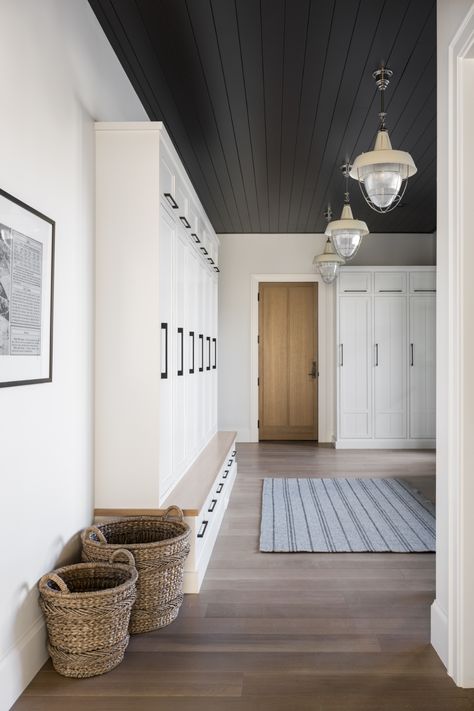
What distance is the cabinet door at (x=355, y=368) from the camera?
7.50 metres

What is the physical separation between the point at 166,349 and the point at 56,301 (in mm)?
913

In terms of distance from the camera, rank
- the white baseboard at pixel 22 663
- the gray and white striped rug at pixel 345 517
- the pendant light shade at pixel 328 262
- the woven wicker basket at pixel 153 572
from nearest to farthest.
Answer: the white baseboard at pixel 22 663
the woven wicker basket at pixel 153 572
the gray and white striped rug at pixel 345 517
the pendant light shade at pixel 328 262

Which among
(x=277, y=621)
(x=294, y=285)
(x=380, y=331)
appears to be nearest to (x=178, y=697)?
(x=277, y=621)

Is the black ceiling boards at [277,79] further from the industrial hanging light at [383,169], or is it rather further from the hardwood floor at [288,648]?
the hardwood floor at [288,648]

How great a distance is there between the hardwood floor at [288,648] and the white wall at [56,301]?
1.35ft

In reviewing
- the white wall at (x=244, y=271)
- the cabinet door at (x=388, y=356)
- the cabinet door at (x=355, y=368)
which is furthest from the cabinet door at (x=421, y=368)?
the white wall at (x=244, y=271)

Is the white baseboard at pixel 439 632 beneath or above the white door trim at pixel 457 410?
beneath

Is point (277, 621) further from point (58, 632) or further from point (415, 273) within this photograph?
point (415, 273)

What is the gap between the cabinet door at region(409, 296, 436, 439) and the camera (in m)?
7.46

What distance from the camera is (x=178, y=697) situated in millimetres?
2070

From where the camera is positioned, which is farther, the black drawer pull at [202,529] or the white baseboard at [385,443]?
the white baseboard at [385,443]

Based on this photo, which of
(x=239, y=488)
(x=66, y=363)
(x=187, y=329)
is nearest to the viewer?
(x=66, y=363)

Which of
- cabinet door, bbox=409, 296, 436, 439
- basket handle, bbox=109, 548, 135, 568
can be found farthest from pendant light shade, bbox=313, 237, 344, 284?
basket handle, bbox=109, 548, 135, 568

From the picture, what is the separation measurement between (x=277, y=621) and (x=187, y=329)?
7.02 ft
